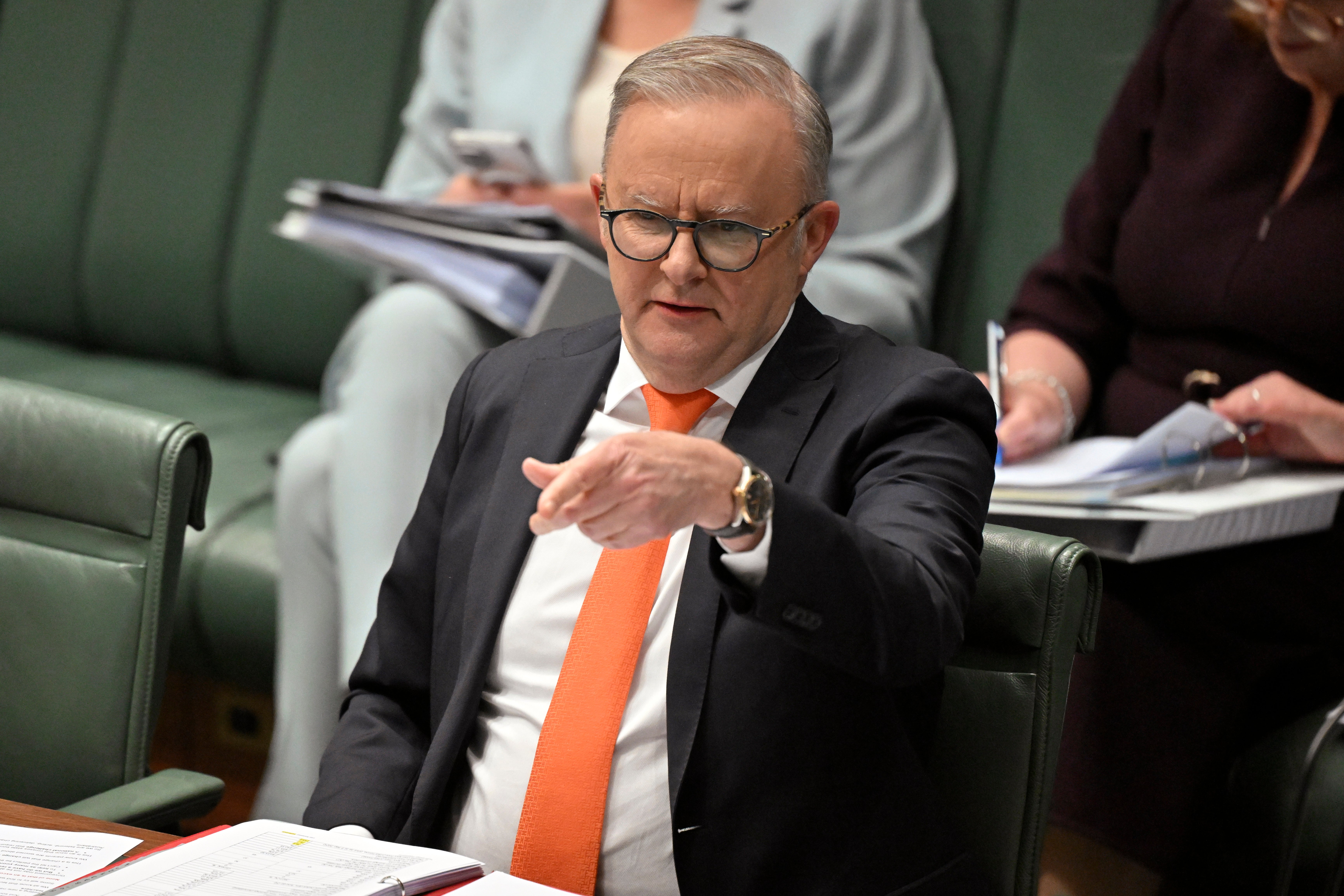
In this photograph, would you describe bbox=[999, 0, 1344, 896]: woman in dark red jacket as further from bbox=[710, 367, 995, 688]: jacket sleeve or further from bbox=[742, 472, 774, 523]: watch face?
bbox=[742, 472, 774, 523]: watch face

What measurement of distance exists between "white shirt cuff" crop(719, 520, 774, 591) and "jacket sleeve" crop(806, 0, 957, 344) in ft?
3.86

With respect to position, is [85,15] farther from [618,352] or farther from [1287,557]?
[1287,557]

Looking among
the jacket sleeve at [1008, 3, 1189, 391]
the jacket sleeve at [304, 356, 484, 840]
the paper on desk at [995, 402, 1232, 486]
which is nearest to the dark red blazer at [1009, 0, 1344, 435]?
the jacket sleeve at [1008, 3, 1189, 391]

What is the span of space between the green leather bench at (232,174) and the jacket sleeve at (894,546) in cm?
123

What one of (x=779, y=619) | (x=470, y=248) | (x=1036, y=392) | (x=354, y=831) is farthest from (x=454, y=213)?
(x=779, y=619)

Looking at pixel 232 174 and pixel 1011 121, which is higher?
pixel 1011 121

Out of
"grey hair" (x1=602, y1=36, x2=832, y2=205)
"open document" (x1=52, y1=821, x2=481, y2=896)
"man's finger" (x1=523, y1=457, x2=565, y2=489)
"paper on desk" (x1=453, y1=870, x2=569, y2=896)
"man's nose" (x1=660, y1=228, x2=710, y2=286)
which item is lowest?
"open document" (x1=52, y1=821, x2=481, y2=896)

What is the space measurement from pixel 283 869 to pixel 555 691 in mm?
289

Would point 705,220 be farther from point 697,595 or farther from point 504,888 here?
point 504,888

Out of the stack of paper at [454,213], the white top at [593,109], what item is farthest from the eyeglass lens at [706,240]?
the white top at [593,109]

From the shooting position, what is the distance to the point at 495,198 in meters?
1.95

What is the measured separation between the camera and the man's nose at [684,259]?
1012 millimetres

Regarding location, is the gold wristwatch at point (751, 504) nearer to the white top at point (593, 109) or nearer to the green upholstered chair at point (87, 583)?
the green upholstered chair at point (87, 583)

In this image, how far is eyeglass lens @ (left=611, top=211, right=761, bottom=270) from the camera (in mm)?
1017
